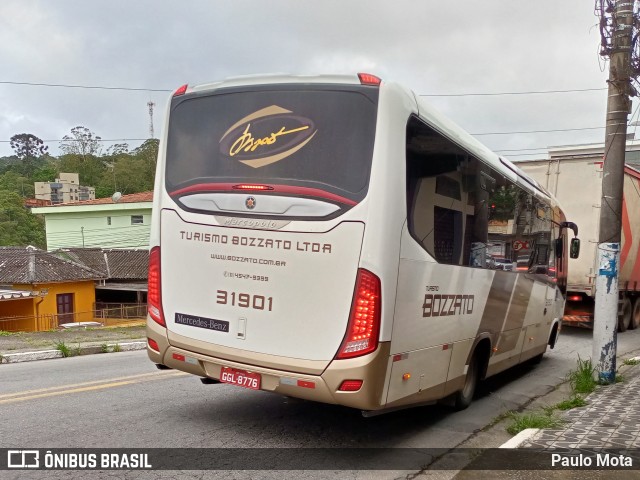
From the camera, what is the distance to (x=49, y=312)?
28.0m

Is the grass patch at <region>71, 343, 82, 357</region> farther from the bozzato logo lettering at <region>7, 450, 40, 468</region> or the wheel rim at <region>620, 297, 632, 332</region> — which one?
the wheel rim at <region>620, 297, 632, 332</region>

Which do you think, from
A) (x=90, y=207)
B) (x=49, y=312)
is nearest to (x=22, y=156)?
(x=90, y=207)

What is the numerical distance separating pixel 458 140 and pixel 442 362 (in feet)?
7.43

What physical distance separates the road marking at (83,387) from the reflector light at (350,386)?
3732mm

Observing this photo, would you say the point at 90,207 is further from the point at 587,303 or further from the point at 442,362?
the point at 442,362

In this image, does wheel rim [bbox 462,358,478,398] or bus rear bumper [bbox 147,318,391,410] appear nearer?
bus rear bumper [bbox 147,318,391,410]

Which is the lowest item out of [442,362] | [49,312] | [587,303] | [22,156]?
[49,312]

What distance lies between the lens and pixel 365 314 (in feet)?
14.2

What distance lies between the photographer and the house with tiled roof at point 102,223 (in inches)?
1565

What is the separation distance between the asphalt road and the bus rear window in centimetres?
231

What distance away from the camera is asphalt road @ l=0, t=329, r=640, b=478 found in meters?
4.96

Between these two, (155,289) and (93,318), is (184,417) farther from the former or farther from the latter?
(93,318)

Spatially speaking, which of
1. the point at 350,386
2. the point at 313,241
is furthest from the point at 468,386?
the point at 313,241

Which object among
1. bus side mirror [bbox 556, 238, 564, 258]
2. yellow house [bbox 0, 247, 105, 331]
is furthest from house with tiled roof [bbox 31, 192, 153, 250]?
bus side mirror [bbox 556, 238, 564, 258]
